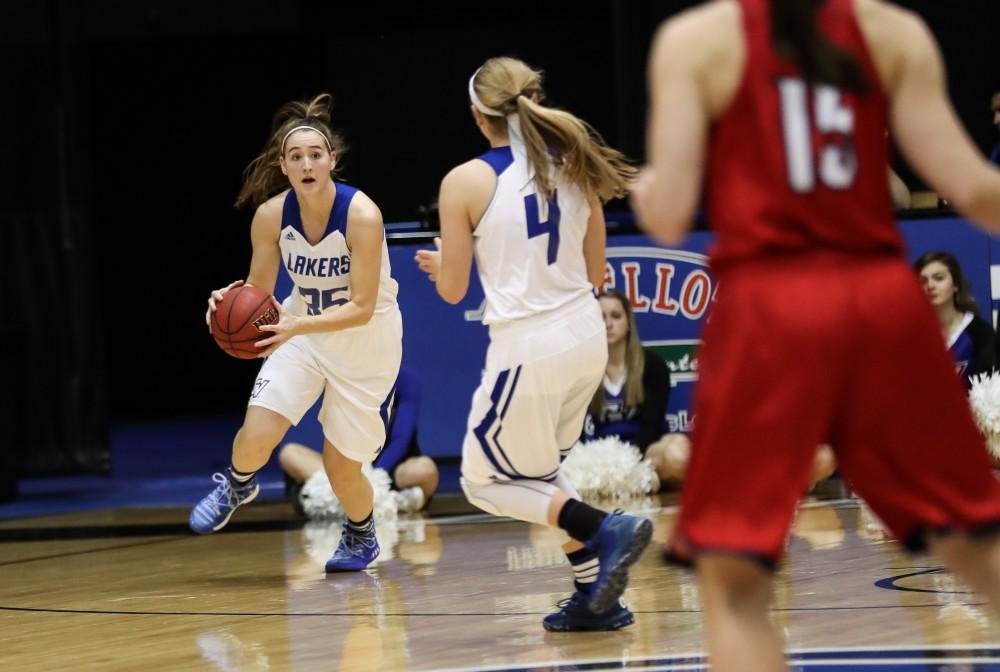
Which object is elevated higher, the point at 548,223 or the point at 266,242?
the point at 548,223

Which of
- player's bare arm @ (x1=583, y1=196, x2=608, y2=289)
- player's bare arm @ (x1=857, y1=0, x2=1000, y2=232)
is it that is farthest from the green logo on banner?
player's bare arm @ (x1=857, y1=0, x2=1000, y2=232)

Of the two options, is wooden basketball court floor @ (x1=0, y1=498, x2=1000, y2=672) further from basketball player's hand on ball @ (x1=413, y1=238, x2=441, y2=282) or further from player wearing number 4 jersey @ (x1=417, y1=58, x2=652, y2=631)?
basketball player's hand on ball @ (x1=413, y1=238, x2=441, y2=282)

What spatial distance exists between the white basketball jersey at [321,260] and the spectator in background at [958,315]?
3.13m

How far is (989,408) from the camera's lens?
7914 millimetres

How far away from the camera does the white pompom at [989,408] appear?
311 inches

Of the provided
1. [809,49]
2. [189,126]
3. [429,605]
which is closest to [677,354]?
[429,605]

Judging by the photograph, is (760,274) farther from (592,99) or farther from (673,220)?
(592,99)

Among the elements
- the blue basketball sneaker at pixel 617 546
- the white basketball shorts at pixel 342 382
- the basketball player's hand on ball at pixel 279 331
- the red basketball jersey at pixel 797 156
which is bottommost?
the blue basketball sneaker at pixel 617 546

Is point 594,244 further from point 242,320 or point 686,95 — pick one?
point 686,95

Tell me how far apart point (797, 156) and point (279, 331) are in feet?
11.8

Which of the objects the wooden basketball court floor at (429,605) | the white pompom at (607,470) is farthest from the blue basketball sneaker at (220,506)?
the white pompom at (607,470)

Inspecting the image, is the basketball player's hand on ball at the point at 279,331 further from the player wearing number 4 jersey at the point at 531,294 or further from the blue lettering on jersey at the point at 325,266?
the player wearing number 4 jersey at the point at 531,294

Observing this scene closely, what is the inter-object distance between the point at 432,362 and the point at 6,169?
377 centimetres

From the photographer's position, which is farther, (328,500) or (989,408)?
(328,500)
